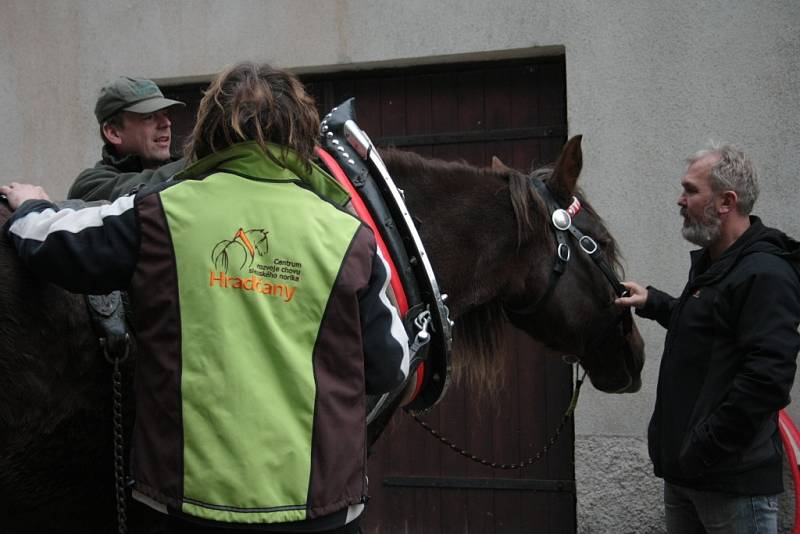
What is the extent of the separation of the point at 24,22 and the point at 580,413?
4357mm

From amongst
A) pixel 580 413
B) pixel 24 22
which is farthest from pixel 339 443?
pixel 24 22

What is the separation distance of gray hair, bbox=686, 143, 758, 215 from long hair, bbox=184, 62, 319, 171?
Result: 6.28 feet

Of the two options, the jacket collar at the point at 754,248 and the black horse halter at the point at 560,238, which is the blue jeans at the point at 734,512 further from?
the black horse halter at the point at 560,238

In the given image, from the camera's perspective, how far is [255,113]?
5.94 feet

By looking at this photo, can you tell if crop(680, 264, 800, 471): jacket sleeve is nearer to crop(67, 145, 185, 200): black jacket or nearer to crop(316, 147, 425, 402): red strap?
crop(316, 147, 425, 402): red strap

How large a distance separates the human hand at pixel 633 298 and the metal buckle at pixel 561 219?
40 centimetres

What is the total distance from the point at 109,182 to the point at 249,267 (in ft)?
3.27

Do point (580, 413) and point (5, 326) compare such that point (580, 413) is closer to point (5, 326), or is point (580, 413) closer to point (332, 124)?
point (332, 124)

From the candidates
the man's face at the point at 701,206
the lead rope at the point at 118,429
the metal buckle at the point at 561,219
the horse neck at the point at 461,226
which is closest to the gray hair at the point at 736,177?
the man's face at the point at 701,206

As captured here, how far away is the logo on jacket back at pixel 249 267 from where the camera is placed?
68.1 inches

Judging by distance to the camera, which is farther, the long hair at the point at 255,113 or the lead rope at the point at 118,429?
the lead rope at the point at 118,429

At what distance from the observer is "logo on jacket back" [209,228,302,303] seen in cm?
173

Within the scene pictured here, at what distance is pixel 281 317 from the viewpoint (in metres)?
1.75

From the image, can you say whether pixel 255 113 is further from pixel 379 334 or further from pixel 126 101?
pixel 126 101
